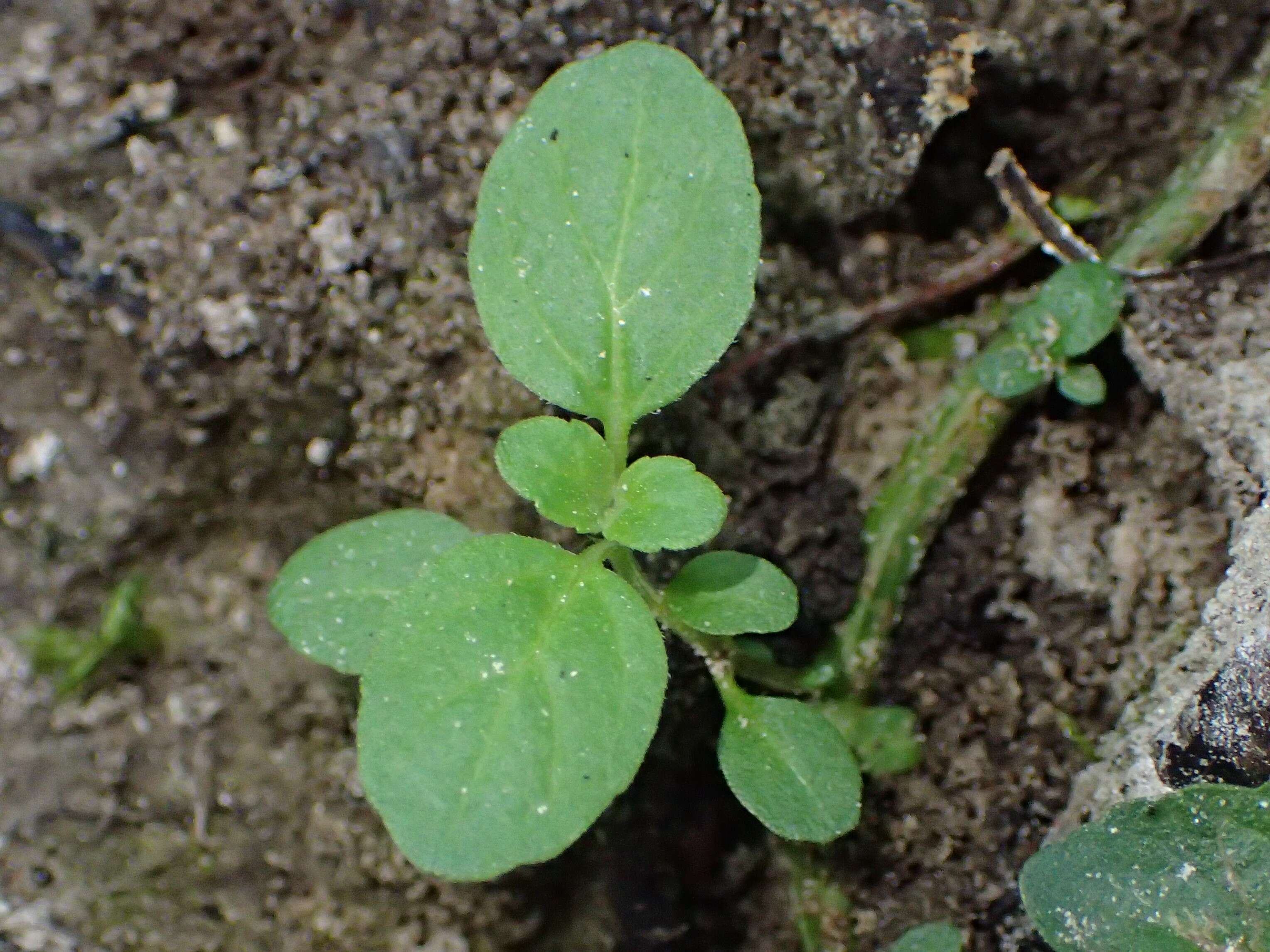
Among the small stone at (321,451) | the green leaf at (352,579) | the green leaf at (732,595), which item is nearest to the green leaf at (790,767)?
the green leaf at (732,595)

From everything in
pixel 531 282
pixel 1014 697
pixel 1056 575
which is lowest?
pixel 1014 697

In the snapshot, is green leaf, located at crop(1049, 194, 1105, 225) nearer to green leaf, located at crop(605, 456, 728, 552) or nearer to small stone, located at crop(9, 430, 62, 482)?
green leaf, located at crop(605, 456, 728, 552)

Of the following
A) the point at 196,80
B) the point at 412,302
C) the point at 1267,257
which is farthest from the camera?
the point at 196,80

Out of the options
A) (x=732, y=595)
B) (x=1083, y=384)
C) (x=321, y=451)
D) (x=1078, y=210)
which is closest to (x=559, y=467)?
(x=732, y=595)

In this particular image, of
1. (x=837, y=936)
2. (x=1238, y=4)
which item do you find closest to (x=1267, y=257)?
(x=1238, y=4)

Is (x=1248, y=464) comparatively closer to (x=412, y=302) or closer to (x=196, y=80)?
(x=412, y=302)

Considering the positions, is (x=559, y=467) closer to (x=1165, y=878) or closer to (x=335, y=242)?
(x=335, y=242)

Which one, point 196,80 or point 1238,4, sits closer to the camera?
point 1238,4

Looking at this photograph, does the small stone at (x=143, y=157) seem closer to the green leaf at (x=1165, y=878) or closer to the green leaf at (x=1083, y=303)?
the green leaf at (x=1083, y=303)
